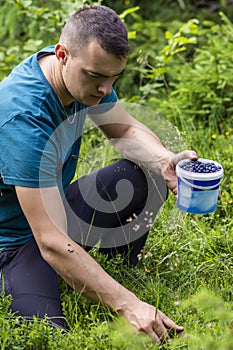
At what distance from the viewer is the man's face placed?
7.48 ft

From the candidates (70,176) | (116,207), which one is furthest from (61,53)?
(116,207)

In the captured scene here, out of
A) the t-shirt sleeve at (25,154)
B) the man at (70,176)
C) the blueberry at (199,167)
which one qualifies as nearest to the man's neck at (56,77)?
the man at (70,176)

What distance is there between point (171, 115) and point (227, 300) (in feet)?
6.19

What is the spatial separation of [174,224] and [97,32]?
1180 millimetres

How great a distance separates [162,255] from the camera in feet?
9.48

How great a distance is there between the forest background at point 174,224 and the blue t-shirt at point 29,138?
1.20 feet

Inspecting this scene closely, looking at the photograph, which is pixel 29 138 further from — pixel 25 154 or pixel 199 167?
pixel 199 167

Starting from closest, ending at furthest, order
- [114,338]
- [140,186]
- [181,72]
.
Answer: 1. [114,338]
2. [140,186]
3. [181,72]

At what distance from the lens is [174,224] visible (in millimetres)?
3096

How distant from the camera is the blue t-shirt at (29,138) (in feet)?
7.30

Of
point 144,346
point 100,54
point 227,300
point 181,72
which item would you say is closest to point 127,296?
point 144,346

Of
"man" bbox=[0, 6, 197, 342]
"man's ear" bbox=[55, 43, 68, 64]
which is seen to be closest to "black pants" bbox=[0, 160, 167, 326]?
"man" bbox=[0, 6, 197, 342]

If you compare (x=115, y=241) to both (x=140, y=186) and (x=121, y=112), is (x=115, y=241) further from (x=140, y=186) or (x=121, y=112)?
(x=121, y=112)

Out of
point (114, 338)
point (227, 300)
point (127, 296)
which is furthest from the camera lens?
point (227, 300)
